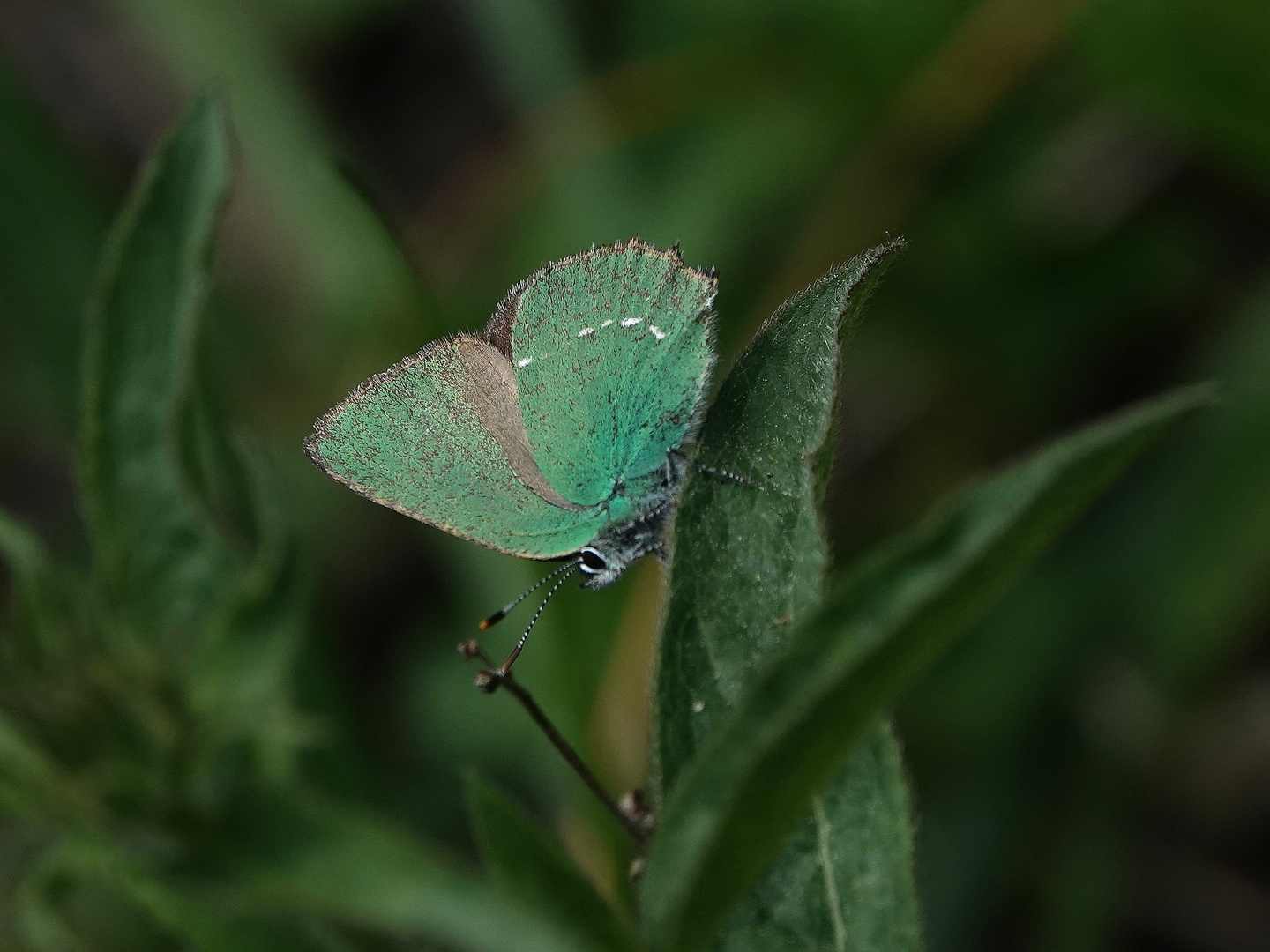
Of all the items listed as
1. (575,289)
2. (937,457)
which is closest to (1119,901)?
(937,457)

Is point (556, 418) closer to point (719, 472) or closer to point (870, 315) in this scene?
point (719, 472)

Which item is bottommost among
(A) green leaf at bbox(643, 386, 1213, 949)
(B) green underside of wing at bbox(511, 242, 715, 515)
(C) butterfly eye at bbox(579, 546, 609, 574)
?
(A) green leaf at bbox(643, 386, 1213, 949)

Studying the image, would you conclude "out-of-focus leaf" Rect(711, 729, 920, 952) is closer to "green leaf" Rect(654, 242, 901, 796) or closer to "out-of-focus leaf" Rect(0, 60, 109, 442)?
"green leaf" Rect(654, 242, 901, 796)

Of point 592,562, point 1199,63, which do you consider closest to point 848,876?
point 592,562

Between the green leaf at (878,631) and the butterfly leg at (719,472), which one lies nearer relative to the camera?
the green leaf at (878,631)

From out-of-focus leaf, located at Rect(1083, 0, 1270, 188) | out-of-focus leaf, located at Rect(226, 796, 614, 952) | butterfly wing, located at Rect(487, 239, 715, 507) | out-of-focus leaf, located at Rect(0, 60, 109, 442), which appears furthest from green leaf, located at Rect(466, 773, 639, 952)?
out-of-focus leaf, located at Rect(0, 60, 109, 442)

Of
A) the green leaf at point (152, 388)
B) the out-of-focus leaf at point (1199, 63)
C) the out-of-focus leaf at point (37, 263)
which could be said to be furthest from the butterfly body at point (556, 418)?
the out-of-focus leaf at point (37, 263)

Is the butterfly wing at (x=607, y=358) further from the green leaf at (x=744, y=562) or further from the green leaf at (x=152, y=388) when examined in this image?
the green leaf at (x=744, y=562)

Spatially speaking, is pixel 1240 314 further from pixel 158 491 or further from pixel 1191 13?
pixel 158 491
